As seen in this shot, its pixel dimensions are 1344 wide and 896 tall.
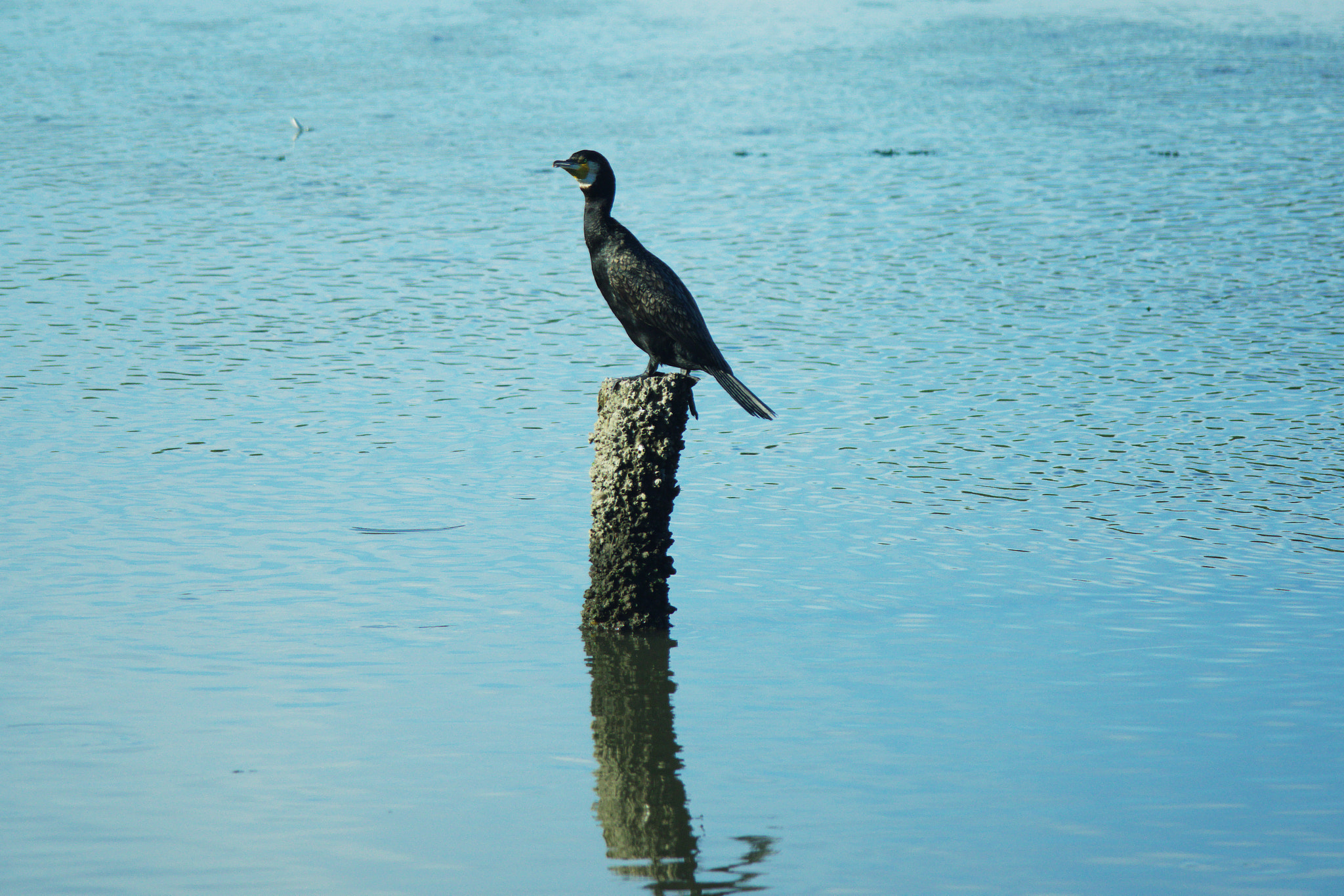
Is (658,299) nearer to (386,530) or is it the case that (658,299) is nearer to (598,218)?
(598,218)

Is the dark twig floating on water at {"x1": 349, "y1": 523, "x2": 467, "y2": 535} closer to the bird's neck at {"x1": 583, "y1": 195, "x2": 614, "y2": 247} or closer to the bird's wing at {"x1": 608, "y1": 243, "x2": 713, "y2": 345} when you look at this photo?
the bird's neck at {"x1": 583, "y1": 195, "x2": 614, "y2": 247}

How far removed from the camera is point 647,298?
923 cm

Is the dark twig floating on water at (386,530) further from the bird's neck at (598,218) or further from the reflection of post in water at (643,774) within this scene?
the bird's neck at (598,218)

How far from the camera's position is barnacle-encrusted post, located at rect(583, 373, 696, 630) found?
9109 millimetres

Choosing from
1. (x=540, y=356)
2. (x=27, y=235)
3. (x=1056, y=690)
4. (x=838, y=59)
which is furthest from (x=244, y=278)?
(x=838, y=59)

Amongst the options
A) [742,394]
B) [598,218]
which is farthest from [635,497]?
[598,218]

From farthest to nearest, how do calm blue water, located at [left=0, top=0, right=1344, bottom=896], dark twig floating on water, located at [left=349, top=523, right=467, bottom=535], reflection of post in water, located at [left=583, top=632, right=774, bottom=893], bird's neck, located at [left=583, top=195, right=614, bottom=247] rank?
dark twig floating on water, located at [left=349, top=523, right=467, bottom=535]
bird's neck, located at [left=583, top=195, right=614, bottom=247]
calm blue water, located at [left=0, top=0, right=1344, bottom=896]
reflection of post in water, located at [left=583, top=632, right=774, bottom=893]

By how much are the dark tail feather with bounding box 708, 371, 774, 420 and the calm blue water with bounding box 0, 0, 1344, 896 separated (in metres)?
1.48

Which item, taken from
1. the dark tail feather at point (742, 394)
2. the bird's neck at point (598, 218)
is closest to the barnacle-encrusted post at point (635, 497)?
the dark tail feather at point (742, 394)

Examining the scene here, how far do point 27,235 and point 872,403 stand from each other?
47.2 feet

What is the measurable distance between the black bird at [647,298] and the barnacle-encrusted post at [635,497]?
22 centimetres

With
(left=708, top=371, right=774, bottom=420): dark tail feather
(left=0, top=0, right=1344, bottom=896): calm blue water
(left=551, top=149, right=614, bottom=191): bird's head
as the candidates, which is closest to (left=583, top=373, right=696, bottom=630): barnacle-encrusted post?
(left=708, top=371, right=774, bottom=420): dark tail feather

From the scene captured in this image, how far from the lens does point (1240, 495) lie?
13.0 m

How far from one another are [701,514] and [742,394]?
10.9 ft
